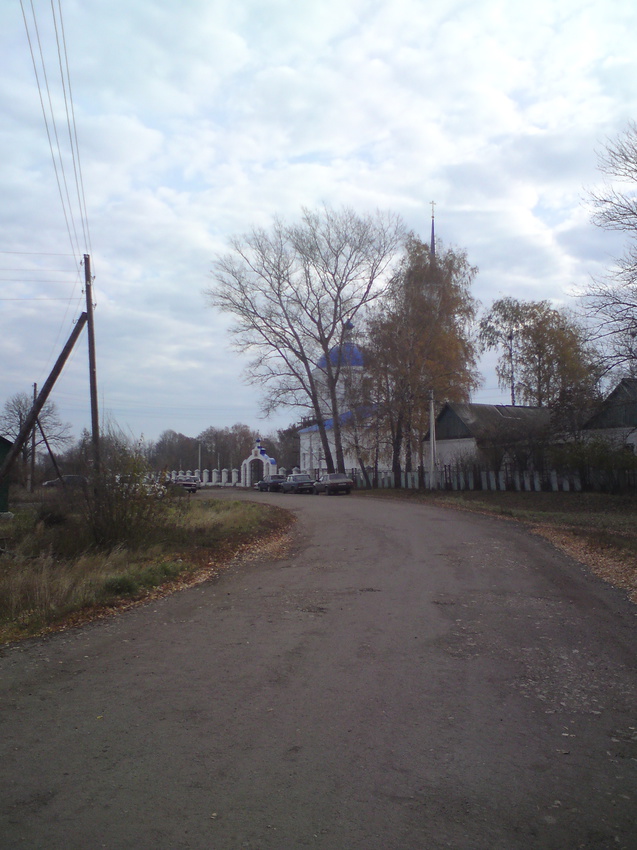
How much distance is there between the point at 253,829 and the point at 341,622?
5.08 metres

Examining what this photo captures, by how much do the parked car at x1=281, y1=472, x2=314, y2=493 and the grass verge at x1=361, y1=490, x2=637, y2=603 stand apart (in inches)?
430

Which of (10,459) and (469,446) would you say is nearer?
(10,459)

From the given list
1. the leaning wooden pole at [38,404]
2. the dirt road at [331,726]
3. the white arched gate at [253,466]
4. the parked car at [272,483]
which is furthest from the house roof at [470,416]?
the dirt road at [331,726]

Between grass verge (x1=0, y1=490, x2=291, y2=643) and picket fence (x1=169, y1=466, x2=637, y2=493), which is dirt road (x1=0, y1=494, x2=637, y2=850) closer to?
grass verge (x1=0, y1=490, x2=291, y2=643)

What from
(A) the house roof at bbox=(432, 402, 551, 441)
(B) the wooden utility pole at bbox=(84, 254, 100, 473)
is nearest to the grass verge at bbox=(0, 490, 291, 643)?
(B) the wooden utility pole at bbox=(84, 254, 100, 473)

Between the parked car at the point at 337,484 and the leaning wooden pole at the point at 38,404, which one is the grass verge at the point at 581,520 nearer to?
the parked car at the point at 337,484

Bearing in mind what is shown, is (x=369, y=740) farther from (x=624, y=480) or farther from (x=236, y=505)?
(x=624, y=480)

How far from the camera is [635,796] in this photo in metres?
4.07

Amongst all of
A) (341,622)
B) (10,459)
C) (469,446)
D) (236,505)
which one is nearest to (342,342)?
(469,446)

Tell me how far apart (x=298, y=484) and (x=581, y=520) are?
31938mm

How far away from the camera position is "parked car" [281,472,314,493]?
172 ft

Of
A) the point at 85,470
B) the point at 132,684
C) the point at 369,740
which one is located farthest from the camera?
the point at 85,470

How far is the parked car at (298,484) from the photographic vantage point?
5250 centimetres

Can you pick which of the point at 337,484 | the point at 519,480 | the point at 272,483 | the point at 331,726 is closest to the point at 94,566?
the point at 331,726
